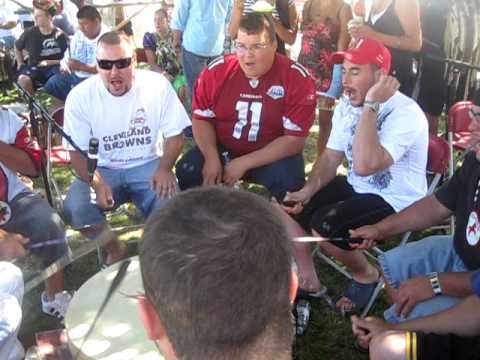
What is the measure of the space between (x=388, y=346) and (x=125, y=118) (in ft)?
7.42

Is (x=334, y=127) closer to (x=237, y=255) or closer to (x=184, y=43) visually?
(x=237, y=255)

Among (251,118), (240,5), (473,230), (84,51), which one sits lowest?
(473,230)

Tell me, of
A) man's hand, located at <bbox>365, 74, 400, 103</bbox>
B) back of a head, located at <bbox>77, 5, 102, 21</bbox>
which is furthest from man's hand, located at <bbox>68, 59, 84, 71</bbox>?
man's hand, located at <bbox>365, 74, 400, 103</bbox>

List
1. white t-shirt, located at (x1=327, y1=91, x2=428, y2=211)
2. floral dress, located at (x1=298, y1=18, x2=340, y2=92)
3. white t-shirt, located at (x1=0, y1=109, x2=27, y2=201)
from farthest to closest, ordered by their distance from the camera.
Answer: floral dress, located at (x1=298, y1=18, x2=340, y2=92)
white t-shirt, located at (x1=0, y1=109, x2=27, y2=201)
white t-shirt, located at (x1=327, y1=91, x2=428, y2=211)

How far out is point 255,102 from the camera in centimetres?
357

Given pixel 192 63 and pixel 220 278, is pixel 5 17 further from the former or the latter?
pixel 220 278

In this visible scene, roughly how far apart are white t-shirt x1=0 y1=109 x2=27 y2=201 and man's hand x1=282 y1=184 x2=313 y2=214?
1.57 metres

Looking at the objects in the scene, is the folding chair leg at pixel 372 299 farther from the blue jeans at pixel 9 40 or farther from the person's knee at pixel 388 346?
the blue jeans at pixel 9 40

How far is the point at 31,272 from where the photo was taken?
3025mm

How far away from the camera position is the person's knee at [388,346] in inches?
75.3

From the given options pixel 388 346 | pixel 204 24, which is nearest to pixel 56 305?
pixel 388 346

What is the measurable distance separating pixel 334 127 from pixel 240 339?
96.2 inches

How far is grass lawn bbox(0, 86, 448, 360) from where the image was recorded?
2959mm

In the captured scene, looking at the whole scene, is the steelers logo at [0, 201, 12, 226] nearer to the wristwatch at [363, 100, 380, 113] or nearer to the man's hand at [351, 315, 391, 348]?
the man's hand at [351, 315, 391, 348]
